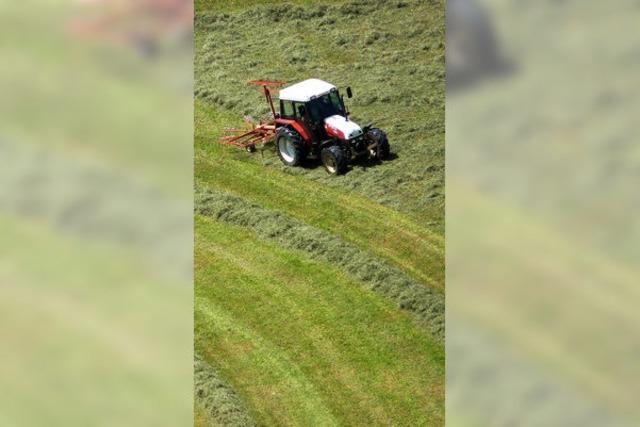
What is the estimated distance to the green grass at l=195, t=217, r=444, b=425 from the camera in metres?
10.3

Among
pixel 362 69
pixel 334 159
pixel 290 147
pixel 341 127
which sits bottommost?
pixel 334 159

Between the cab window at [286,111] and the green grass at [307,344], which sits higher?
the cab window at [286,111]

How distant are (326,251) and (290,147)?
11.9 ft

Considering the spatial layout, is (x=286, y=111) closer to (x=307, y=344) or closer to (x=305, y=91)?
(x=305, y=91)

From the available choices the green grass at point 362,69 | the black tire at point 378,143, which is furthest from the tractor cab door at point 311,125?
the black tire at point 378,143

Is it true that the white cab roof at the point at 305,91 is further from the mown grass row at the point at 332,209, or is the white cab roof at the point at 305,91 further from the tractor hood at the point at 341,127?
the mown grass row at the point at 332,209

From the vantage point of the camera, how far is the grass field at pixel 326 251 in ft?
34.7

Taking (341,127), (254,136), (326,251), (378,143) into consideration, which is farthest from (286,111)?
(326,251)

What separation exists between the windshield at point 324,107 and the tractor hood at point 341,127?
10 cm

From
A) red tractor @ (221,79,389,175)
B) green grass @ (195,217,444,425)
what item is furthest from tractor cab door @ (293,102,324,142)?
green grass @ (195,217,444,425)

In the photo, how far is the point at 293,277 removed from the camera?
42.0 ft

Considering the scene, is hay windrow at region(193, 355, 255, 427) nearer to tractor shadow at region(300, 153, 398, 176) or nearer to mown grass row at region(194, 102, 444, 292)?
mown grass row at region(194, 102, 444, 292)

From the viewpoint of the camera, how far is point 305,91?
53.9 feet
